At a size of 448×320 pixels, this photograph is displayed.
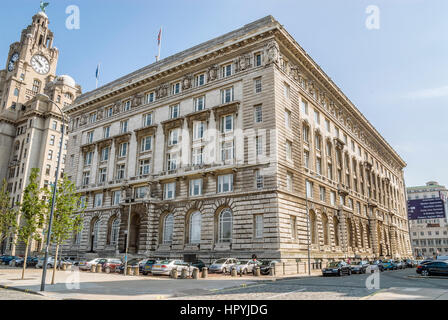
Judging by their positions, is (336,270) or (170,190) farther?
(170,190)

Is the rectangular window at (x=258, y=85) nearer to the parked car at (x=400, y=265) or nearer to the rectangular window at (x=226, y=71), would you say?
the rectangular window at (x=226, y=71)

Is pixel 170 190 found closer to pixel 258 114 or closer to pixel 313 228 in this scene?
pixel 258 114

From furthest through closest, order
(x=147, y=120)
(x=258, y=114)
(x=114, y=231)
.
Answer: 1. (x=147, y=120)
2. (x=114, y=231)
3. (x=258, y=114)

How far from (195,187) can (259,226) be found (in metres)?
10.1

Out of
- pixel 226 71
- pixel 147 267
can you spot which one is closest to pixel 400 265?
pixel 226 71

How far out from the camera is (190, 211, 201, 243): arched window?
40.5 metres

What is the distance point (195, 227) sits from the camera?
41.0 m

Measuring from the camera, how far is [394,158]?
93625 mm

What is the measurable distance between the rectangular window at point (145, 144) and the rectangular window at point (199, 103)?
884 cm

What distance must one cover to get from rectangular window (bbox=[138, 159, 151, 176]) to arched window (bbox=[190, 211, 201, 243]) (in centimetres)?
1078
